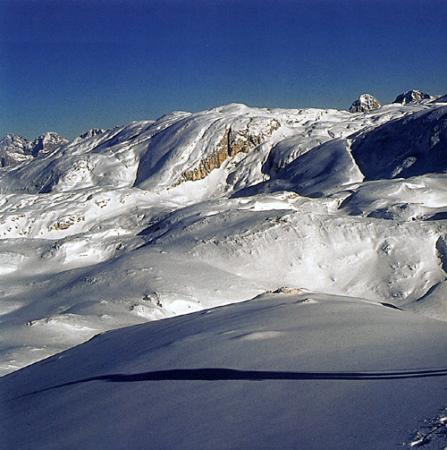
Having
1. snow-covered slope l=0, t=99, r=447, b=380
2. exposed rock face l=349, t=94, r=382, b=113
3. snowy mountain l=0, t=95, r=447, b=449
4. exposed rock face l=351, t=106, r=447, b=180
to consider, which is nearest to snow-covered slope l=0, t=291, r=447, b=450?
snowy mountain l=0, t=95, r=447, b=449

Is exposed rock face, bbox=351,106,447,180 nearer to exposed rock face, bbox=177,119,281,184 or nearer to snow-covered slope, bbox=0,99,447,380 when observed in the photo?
snow-covered slope, bbox=0,99,447,380

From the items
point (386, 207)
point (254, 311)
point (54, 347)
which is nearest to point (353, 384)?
point (254, 311)

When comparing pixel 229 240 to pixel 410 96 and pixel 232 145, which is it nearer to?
pixel 232 145

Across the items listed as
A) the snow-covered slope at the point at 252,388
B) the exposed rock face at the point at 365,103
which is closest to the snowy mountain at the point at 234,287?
the snow-covered slope at the point at 252,388

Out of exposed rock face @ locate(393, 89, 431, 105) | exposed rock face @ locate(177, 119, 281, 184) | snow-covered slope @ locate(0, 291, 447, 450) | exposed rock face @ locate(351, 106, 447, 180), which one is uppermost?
exposed rock face @ locate(393, 89, 431, 105)

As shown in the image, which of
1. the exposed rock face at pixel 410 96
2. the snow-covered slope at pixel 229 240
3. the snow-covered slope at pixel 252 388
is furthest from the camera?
the exposed rock face at pixel 410 96

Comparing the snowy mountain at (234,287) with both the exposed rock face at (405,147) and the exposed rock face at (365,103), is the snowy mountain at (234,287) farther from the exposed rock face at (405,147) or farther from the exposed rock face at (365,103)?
the exposed rock face at (365,103)

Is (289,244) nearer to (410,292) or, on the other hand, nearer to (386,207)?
(410,292)
